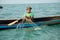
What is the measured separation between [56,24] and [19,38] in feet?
9.22

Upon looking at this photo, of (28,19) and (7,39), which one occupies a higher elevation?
(28,19)

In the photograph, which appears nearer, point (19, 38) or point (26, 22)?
point (19, 38)

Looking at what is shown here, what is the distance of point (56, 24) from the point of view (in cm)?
1119

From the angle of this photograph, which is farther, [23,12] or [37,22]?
[23,12]

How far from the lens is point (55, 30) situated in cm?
1048

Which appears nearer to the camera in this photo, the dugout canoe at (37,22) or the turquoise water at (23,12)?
the dugout canoe at (37,22)

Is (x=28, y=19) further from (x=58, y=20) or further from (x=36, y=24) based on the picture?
(x=58, y=20)

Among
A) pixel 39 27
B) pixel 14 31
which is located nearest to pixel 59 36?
pixel 39 27

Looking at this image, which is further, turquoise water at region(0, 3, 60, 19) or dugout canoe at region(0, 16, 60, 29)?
turquoise water at region(0, 3, 60, 19)

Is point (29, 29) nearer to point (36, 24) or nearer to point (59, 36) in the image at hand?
point (36, 24)

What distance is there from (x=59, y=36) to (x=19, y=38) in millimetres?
1797

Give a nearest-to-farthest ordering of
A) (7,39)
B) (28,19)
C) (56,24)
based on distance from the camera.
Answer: (7,39) < (28,19) < (56,24)

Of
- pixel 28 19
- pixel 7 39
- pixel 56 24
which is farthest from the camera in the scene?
pixel 56 24

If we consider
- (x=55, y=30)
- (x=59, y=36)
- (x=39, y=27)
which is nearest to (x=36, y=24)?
(x=39, y=27)
